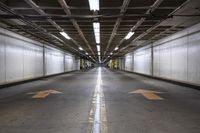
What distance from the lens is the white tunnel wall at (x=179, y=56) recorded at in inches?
585

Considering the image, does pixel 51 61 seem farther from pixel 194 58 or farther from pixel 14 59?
pixel 194 58

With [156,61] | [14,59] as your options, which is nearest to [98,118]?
[14,59]

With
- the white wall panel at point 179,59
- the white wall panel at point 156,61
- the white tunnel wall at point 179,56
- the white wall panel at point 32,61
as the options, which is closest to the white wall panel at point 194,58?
the white tunnel wall at point 179,56

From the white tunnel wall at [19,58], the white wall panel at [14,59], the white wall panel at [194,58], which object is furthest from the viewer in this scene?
the white wall panel at [14,59]

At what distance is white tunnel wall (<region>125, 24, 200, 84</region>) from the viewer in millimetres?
14852

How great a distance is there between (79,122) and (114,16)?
6.34 meters

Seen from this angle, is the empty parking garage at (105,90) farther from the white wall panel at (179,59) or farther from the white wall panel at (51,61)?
the white wall panel at (51,61)

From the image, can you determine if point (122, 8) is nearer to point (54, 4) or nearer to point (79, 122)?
point (54, 4)

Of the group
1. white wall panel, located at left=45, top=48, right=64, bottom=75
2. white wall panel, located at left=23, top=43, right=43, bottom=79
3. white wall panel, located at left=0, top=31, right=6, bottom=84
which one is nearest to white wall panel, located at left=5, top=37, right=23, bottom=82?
white wall panel, located at left=0, top=31, right=6, bottom=84

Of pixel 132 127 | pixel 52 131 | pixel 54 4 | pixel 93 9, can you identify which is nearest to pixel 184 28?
pixel 93 9

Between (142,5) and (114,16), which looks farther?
(114,16)

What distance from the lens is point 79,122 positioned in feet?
20.6

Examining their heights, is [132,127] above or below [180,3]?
below

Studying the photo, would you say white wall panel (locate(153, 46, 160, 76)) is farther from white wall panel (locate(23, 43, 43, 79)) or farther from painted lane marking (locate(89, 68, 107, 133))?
painted lane marking (locate(89, 68, 107, 133))
